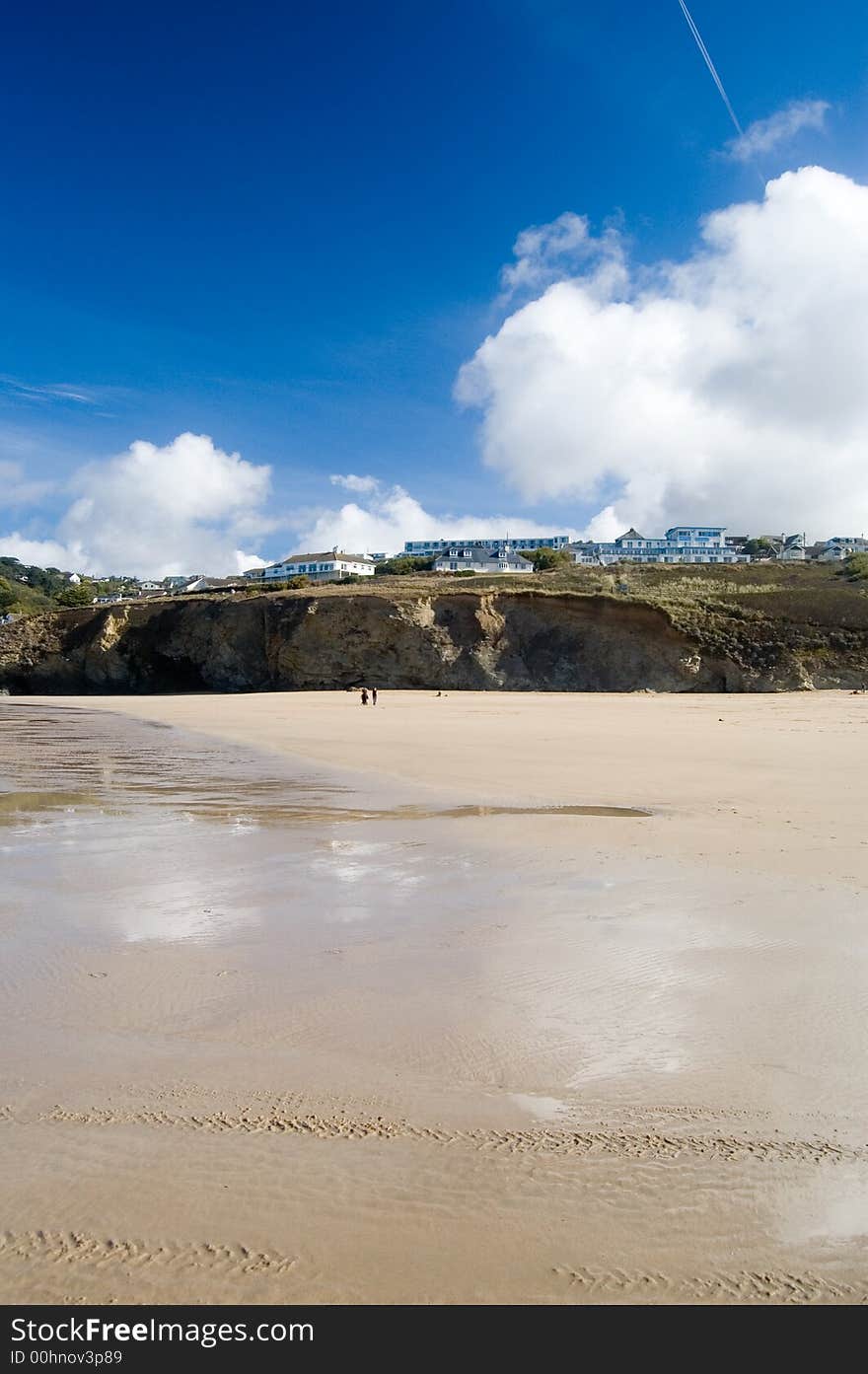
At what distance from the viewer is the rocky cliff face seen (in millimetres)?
44844

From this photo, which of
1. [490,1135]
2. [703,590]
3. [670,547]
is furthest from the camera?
[670,547]

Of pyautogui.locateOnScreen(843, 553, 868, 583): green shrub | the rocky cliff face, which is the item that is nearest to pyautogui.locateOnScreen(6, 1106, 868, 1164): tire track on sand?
the rocky cliff face

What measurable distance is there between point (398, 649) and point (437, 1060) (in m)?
46.4

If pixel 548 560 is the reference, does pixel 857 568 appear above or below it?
below

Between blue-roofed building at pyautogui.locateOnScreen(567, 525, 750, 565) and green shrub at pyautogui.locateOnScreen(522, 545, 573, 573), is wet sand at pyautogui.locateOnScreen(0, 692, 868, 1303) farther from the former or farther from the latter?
blue-roofed building at pyautogui.locateOnScreen(567, 525, 750, 565)

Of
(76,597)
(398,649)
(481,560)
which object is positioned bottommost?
(398,649)

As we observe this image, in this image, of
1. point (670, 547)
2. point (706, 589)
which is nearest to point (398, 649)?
point (706, 589)

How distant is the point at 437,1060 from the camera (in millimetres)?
4020

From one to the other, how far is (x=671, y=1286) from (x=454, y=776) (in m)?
12.4

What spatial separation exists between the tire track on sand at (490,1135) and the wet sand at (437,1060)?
16 millimetres

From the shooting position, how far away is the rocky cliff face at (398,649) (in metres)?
44.8

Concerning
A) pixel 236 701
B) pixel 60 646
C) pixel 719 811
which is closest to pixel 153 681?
pixel 60 646

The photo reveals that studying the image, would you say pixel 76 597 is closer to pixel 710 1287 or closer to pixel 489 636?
pixel 489 636

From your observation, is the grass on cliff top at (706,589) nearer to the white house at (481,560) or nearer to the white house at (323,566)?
the white house at (481,560)
